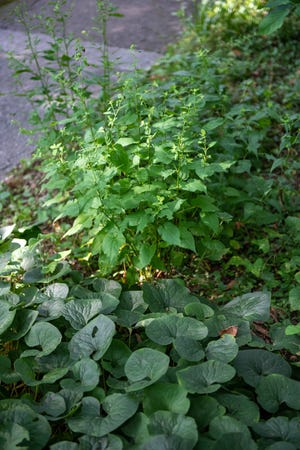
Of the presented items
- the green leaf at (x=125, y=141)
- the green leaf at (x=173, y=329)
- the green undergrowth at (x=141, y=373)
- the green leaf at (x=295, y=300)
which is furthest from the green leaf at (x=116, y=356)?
the green leaf at (x=125, y=141)

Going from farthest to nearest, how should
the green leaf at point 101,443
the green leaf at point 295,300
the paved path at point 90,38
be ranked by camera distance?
1. the paved path at point 90,38
2. the green leaf at point 295,300
3. the green leaf at point 101,443

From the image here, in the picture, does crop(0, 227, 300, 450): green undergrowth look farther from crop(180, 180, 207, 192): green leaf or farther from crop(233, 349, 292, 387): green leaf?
crop(180, 180, 207, 192): green leaf

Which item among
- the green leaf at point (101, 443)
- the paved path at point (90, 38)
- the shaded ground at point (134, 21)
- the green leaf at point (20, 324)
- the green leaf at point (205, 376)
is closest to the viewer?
the green leaf at point (101, 443)

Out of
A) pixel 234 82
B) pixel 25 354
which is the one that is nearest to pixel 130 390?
pixel 25 354

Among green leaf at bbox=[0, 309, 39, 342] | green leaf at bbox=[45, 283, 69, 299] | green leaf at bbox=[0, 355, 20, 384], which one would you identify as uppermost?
green leaf at bbox=[0, 309, 39, 342]

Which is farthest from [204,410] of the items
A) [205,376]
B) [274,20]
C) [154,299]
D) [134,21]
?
[134,21]

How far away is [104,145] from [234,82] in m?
2.40

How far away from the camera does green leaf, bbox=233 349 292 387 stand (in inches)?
75.1

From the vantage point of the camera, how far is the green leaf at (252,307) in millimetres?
2150

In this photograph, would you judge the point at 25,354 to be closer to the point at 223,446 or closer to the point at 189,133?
the point at 223,446

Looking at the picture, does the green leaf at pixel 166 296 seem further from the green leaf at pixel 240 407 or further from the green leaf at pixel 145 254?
the green leaf at pixel 240 407

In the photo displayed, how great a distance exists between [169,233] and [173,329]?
466 mm

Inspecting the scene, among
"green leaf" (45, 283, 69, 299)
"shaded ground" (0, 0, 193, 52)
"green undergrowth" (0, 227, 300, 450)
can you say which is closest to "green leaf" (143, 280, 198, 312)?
"green undergrowth" (0, 227, 300, 450)

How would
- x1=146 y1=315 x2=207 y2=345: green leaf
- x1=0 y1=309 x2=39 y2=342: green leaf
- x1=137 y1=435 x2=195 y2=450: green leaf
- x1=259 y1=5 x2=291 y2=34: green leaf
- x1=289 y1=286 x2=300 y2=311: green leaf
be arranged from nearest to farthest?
x1=137 y1=435 x2=195 y2=450: green leaf
x1=146 y1=315 x2=207 y2=345: green leaf
x1=0 y1=309 x2=39 y2=342: green leaf
x1=289 y1=286 x2=300 y2=311: green leaf
x1=259 y1=5 x2=291 y2=34: green leaf
